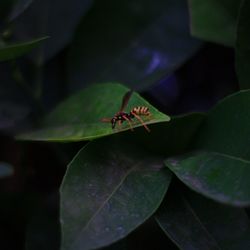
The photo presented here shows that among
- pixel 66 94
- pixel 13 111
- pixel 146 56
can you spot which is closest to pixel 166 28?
pixel 146 56

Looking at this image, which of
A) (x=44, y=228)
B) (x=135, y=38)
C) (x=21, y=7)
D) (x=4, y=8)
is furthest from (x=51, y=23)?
(x=44, y=228)

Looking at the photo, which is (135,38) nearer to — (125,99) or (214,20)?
(214,20)

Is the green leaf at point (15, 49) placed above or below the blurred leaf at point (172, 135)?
above

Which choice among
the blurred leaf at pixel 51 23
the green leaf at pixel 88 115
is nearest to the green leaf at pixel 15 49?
the green leaf at pixel 88 115

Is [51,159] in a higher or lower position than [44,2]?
lower

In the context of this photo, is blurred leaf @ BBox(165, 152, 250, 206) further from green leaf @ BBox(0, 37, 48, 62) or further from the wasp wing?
green leaf @ BBox(0, 37, 48, 62)

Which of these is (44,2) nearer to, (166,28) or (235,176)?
(166,28)

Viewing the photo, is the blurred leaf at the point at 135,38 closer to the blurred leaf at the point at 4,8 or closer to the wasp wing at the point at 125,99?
the blurred leaf at the point at 4,8
